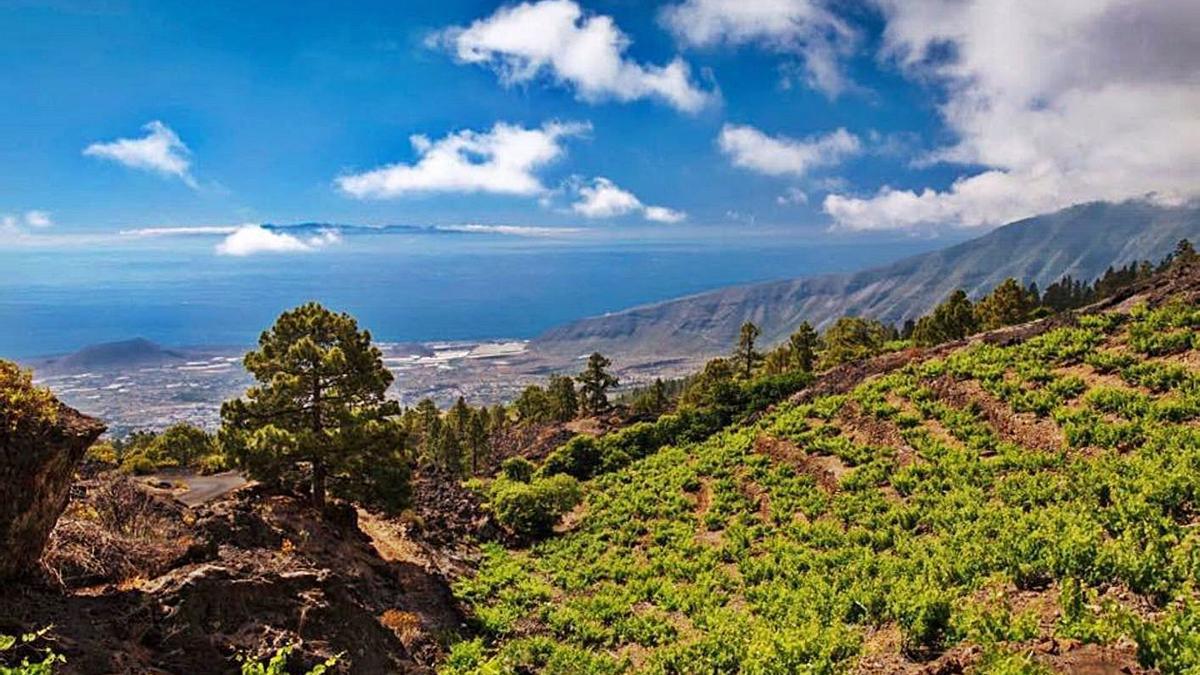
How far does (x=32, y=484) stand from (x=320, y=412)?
13.9 meters

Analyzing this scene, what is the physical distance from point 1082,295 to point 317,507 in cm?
15112

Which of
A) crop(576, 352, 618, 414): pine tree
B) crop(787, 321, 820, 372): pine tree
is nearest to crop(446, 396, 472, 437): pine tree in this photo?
crop(576, 352, 618, 414): pine tree

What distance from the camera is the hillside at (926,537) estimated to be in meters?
10.3

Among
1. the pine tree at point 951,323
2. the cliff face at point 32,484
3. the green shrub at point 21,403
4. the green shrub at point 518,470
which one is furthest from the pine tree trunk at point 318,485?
the pine tree at point 951,323

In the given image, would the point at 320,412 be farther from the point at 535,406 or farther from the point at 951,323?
the point at 535,406

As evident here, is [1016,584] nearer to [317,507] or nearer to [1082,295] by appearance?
[317,507]

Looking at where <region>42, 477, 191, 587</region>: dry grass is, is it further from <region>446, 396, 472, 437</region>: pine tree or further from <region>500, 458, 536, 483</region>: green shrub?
<region>446, 396, 472, 437</region>: pine tree

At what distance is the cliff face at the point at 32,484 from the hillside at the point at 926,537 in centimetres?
832

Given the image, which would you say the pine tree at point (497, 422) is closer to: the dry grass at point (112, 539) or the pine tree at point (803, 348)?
the pine tree at point (803, 348)

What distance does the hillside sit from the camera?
10336 mm

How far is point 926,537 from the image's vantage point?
1641 centimetres

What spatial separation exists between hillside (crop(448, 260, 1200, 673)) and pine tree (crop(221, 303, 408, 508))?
249 inches

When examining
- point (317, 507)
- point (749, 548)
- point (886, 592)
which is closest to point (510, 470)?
point (317, 507)

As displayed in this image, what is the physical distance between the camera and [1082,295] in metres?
129
